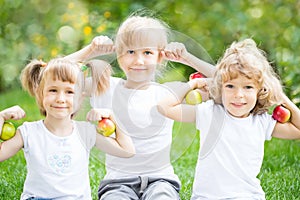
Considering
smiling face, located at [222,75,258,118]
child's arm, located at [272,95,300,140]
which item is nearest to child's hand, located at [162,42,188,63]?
smiling face, located at [222,75,258,118]

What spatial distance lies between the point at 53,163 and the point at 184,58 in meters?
0.67

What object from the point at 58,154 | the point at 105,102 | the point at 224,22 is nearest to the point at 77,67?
the point at 105,102

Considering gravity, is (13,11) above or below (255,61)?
above

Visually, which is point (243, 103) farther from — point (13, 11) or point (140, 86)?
point (13, 11)

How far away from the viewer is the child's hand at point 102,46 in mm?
2586

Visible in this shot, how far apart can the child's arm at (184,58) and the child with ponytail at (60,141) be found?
0.86 feet

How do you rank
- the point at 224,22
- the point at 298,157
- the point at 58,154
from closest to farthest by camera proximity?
the point at 58,154 → the point at 298,157 → the point at 224,22

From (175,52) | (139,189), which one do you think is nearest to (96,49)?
(175,52)

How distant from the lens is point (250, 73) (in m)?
2.46

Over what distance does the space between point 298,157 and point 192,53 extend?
59.9 inches

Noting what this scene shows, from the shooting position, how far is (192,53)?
2531 mm

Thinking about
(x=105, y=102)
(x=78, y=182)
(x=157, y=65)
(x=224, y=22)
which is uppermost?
(x=224, y=22)

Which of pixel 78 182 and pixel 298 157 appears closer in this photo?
pixel 78 182

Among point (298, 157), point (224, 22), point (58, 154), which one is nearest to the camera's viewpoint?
point (58, 154)
